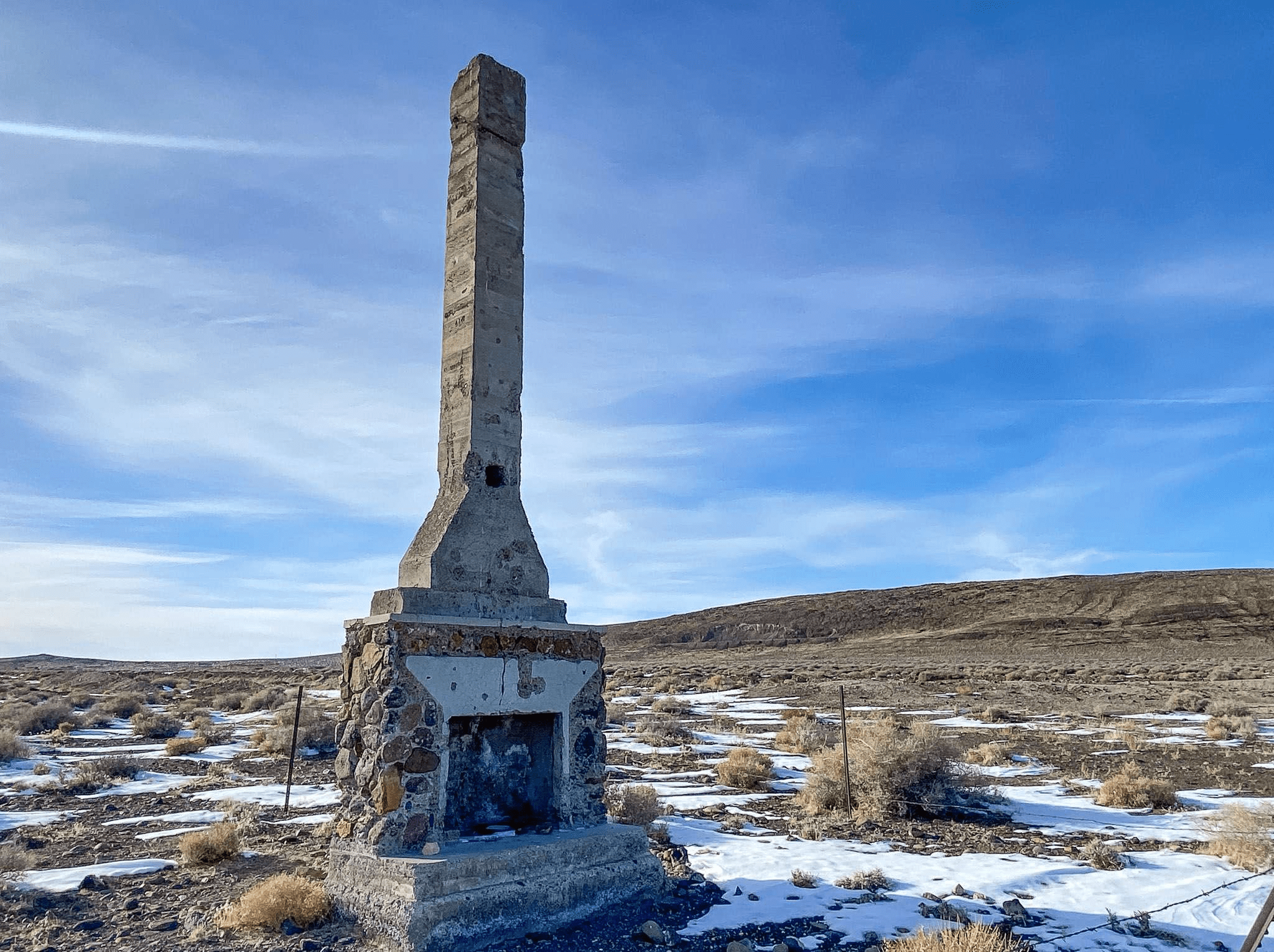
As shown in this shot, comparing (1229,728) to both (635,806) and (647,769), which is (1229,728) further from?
(635,806)

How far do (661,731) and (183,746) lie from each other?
9.31 metres

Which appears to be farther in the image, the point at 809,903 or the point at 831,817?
A: the point at 831,817

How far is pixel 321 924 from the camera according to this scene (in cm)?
650

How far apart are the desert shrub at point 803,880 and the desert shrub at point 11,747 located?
14.4 m

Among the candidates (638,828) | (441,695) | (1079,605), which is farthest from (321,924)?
(1079,605)

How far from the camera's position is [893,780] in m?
11.4


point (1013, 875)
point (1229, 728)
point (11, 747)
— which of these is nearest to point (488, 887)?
point (1013, 875)

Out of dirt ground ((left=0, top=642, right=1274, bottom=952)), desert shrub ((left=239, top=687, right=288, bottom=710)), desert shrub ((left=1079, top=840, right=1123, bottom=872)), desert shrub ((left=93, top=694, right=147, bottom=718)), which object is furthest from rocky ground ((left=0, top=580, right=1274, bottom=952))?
desert shrub ((left=93, top=694, right=147, bottom=718))

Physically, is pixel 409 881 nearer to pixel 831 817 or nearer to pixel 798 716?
pixel 831 817

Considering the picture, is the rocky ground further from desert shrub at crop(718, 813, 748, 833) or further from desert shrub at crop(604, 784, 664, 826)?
desert shrub at crop(604, 784, 664, 826)

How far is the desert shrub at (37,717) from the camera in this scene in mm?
20406

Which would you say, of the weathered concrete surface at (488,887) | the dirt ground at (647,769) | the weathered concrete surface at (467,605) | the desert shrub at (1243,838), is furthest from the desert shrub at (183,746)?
the desert shrub at (1243,838)

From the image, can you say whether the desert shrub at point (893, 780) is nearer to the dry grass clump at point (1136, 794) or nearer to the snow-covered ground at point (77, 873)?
the dry grass clump at point (1136, 794)

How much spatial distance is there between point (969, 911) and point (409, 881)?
4412mm
